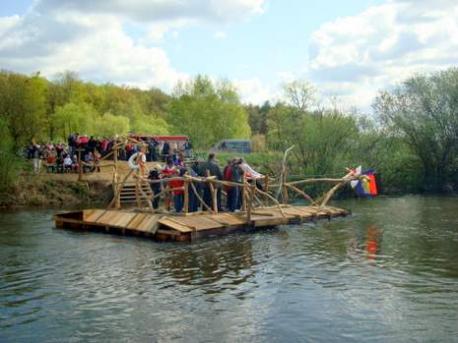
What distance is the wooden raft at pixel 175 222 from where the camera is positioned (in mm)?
19766

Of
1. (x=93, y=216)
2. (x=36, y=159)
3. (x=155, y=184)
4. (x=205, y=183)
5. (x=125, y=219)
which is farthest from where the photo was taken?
(x=36, y=159)

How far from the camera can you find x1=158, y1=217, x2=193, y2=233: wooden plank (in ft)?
63.5

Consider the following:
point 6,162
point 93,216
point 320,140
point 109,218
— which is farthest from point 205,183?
point 320,140

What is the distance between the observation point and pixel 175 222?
2006cm

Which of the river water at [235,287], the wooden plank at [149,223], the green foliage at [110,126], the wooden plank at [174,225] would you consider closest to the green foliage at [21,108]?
the green foliage at [110,126]

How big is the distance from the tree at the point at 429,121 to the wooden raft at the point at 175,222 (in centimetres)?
2286

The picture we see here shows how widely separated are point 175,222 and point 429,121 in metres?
30.0

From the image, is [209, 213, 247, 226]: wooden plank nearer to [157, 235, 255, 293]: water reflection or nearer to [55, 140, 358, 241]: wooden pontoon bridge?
[55, 140, 358, 241]: wooden pontoon bridge

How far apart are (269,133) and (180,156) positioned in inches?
292

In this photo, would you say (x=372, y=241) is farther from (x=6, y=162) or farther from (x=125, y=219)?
(x=6, y=162)

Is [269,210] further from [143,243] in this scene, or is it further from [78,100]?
[78,100]

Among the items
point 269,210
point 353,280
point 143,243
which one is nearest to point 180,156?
point 269,210

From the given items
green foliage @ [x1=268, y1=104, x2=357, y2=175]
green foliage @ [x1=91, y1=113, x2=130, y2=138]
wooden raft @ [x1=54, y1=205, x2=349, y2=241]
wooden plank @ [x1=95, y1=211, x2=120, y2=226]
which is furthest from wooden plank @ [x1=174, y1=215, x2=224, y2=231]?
green foliage @ [x1=91, y1=113, x2=130, y2=138]

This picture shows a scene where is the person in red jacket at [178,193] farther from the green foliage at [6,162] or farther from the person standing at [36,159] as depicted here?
the person standing at [36,159]
